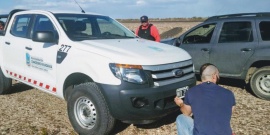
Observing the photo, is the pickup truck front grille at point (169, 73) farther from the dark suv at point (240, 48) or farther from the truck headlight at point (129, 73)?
the dark suv at point (240, 48)

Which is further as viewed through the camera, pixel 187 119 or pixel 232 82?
pixel 232 82

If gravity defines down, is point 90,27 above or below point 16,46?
above

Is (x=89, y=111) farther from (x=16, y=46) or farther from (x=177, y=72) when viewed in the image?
(x=16, y=46)

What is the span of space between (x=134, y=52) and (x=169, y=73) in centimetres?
55

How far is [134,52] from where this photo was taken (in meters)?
3.68

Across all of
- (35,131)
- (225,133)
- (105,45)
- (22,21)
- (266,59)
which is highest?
(22,21)

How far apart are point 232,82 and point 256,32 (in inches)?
80.8

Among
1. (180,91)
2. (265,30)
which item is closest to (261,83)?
(265,30)

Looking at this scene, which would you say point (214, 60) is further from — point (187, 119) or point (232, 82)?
point (187, 119)

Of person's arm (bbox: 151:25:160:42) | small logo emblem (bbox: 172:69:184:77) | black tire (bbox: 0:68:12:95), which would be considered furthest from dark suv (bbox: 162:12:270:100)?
black tire (bbox: 0:68:12:95)

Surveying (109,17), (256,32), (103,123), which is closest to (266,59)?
(256,32)

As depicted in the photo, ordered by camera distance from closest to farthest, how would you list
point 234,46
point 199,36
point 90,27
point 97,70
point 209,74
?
point 209,74 < point 97,70 < point 90,27 < point 234,46 < point 199,36

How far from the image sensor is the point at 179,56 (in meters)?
3.95

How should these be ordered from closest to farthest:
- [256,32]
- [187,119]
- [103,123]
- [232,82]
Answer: [187,119] < [103,123] < [256,32] < [232,82]
